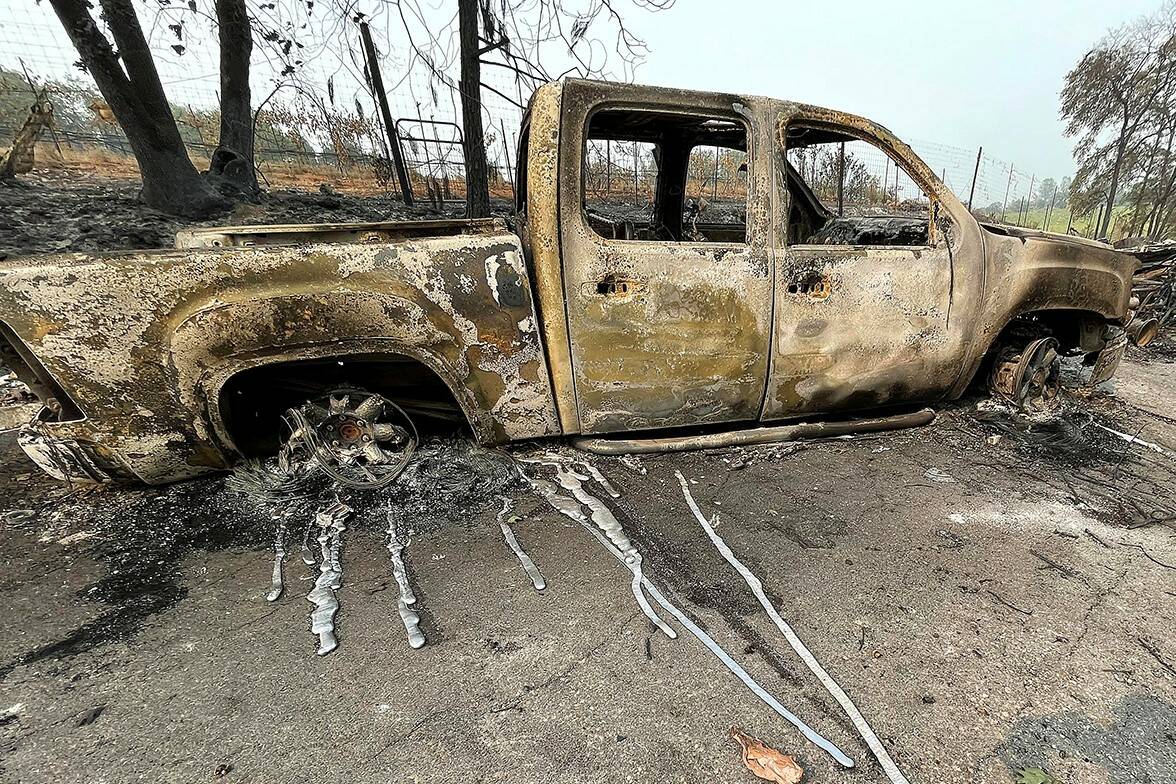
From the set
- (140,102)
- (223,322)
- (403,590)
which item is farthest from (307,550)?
(140,102)

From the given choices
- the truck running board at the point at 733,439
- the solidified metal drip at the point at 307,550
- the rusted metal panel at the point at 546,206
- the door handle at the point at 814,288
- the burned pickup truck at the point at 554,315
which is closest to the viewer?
the burned pickup truck at the point at 554,315

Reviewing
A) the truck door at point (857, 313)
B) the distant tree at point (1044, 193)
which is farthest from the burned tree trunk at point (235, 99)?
the distant tree at point (1044, 193)

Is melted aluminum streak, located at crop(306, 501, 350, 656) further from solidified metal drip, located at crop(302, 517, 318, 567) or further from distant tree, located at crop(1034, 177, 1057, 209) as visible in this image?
distant tree, located at crop(1034, 177, 1057, 209)

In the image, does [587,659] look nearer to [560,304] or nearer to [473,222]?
[560,304]

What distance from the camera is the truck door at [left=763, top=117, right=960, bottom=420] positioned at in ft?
7.94

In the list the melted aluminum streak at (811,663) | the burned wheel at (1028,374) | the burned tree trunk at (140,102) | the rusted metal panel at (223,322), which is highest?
the burned tree trunk at (140,102)

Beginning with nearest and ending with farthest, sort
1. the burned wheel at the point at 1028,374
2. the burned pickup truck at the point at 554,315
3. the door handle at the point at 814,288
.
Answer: the burned pickup truck at the point at 554,315 < the door handle at the point at 814,288 < the burned wheel at the point at 1028,374

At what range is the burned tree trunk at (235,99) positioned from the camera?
698 cm

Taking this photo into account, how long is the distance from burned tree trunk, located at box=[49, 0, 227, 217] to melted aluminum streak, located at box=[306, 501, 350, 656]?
5.81 meters

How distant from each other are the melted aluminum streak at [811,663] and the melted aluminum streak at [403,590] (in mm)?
1170

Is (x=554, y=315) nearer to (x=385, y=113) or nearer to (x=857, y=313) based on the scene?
(x=857, y=313)

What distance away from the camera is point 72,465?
2006mm

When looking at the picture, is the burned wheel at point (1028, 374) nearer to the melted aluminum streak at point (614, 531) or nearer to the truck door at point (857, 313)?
the truck door at point (857, 313)

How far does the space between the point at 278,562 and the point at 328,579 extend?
250 mm
